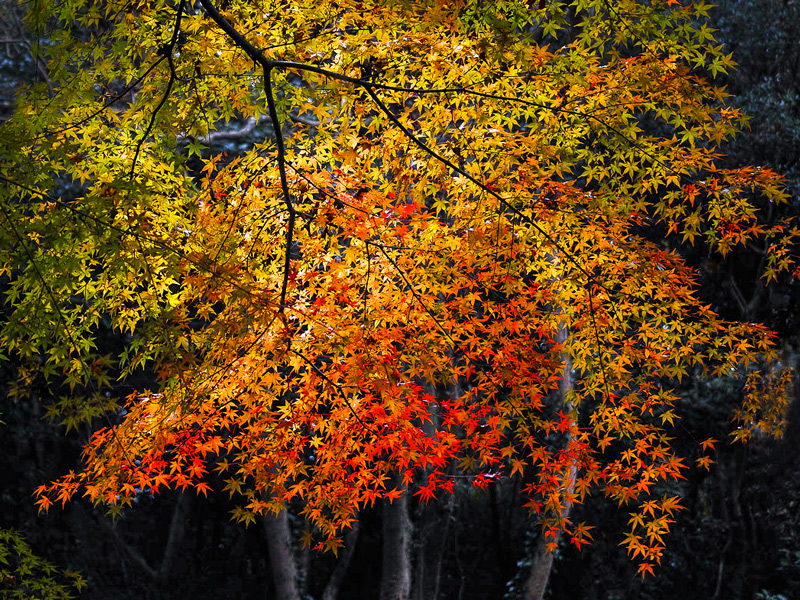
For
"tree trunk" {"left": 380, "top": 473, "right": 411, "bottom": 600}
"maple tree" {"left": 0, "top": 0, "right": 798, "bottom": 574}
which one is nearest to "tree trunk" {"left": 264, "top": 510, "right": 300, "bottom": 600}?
"tree trunk" {"left": 380, "top": 473, "right": 411, "bottom": 600}

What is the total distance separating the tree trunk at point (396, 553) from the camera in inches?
229

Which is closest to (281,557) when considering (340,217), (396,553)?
(396,553)

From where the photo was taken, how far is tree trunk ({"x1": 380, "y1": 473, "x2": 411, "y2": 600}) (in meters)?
5.82

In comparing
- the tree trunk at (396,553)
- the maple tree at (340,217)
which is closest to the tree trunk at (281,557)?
the tree trunk at (396,553)

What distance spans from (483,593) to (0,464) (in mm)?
5240

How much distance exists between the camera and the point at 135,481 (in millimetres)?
3730

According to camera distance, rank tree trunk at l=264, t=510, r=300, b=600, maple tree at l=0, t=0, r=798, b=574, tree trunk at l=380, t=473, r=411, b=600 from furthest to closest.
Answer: tree trunk at l=264, t=510, r=300, b=600 < tree trunk at l=380, t=473, r=411, b=600 < maple tree at l=0, t=0, r=798, b=574

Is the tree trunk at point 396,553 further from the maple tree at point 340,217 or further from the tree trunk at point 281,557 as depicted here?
the maple tree at point 340,217

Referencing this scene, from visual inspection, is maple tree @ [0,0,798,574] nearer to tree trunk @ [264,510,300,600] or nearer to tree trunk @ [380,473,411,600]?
tree trunk @ [380,473,411,600]

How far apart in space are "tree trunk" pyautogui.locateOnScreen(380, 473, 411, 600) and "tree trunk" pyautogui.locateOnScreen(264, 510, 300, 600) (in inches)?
41.4

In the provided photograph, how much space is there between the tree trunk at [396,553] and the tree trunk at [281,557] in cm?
105

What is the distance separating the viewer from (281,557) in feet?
21.3

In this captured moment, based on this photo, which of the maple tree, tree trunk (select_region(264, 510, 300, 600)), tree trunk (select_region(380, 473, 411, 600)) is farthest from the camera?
tree trunk (select_region(264, 510, 300, 600))

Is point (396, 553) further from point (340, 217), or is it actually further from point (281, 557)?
point (340, 217)
